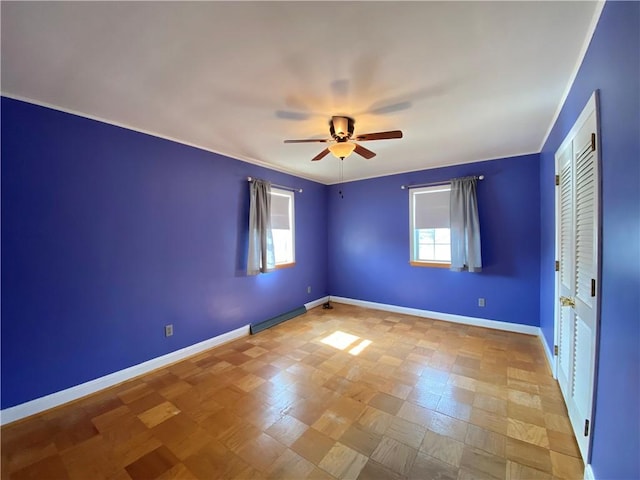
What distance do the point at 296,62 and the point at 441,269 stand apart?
3.61 m

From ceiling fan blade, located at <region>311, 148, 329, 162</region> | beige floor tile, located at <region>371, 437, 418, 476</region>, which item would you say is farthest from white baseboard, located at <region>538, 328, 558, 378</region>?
ceiling fan blade, located at <region>311, 148, 329, 162</region>

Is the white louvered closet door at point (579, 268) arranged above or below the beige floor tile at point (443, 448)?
above

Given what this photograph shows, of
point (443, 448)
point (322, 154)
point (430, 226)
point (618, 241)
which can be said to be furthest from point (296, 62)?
point (430, 226)

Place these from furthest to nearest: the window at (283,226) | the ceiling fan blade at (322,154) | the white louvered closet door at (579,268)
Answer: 1. the window at (283,226)
2. the ceiling fan blade at (322,154)
3. the white louvered closet door at (579,268)

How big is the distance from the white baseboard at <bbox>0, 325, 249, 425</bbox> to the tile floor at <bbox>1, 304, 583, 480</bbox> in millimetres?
69

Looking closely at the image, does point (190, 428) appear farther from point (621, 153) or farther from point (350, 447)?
point (621, 153)

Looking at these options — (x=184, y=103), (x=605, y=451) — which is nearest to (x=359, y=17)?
(x=184, y=103)

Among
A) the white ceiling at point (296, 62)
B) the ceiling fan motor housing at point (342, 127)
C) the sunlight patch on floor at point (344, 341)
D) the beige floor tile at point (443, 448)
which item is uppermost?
the white ceiling at point (296, 62)

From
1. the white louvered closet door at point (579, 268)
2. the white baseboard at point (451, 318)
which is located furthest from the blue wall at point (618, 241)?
the white baseboard at point (451, 318)

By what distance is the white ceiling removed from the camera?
4.22ft

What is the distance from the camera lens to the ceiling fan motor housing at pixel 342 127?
7.64ft

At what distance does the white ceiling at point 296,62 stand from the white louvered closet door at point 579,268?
0.51 m

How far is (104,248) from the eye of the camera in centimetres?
243

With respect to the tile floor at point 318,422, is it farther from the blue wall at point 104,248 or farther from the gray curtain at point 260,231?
the gray curtain at point 260,231
